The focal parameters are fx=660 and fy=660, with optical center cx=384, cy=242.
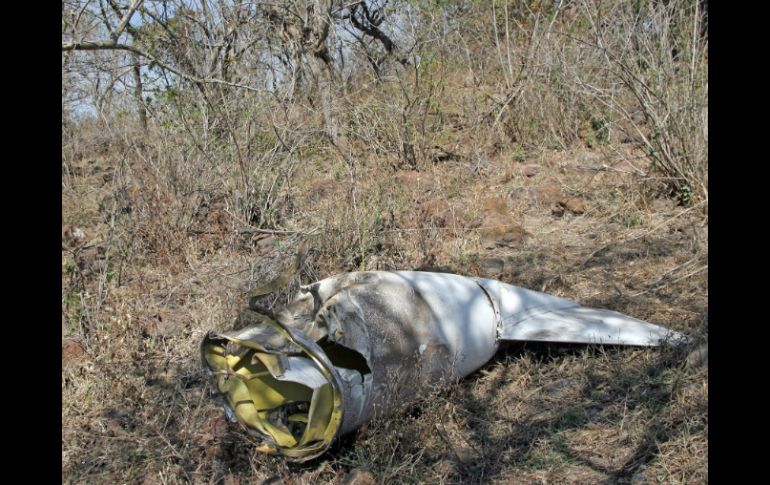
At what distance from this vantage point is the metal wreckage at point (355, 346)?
2775mm

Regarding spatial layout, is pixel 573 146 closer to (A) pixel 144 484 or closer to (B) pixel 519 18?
(B) pixel 519 18

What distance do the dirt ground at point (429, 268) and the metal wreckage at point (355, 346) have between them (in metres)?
0.14

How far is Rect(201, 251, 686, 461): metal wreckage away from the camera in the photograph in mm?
2775

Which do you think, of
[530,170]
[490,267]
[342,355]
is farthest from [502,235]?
[342,355]

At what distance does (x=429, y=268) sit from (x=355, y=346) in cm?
213

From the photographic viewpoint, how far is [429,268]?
5.07 metres

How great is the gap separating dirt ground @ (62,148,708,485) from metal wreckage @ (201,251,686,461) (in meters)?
0.14

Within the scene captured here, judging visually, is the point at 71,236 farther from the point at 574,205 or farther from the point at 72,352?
the point at 574,205

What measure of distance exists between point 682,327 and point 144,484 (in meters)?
3.01

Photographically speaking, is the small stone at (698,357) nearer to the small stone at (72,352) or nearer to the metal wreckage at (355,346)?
the metal wreckage at (355,346)

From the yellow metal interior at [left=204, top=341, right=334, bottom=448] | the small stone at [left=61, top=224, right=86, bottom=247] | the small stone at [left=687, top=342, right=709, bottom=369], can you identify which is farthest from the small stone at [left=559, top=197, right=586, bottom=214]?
the small stone at [left=61, top=224, right=86, bottom=247]

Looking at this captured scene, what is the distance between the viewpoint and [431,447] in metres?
3.11

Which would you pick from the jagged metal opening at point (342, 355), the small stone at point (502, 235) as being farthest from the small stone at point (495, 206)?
the jagged metal opening at point (342, 355)

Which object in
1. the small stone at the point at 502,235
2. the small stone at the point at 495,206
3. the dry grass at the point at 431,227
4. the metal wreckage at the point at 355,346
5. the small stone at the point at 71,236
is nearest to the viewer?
the metal wreckage at the point at 355,346
